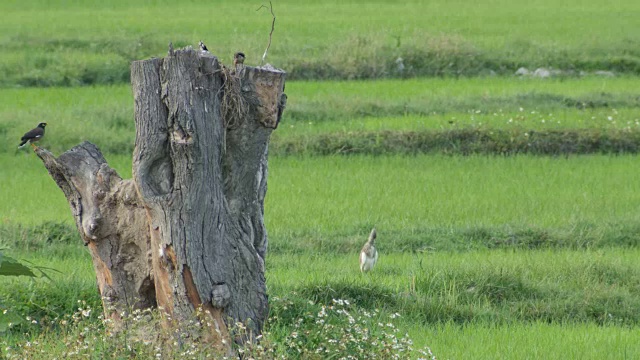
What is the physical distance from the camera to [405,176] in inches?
433

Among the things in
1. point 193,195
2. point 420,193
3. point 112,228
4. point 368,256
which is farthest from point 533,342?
point 420,193

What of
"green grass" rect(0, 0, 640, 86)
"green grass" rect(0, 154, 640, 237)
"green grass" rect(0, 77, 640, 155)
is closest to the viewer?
"green grass" rect(0, 154, 640, 237)

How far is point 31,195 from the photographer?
1035cm

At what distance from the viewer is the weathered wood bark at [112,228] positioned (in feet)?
17.2

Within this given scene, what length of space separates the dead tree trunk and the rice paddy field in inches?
14.2

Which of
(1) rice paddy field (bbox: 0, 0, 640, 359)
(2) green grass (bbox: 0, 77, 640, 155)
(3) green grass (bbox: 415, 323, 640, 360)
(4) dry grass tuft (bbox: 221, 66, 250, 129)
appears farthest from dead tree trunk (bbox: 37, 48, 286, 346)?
(2) green grass (bbox: 0, 77, 640, 155)

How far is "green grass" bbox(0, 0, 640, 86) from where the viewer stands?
56.6 ft

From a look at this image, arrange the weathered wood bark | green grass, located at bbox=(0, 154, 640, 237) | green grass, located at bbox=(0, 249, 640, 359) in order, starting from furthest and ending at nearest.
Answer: green grass, located at bbox=(0, 154, 640, 237)
green grass, located at bbox=(0, 249, 640, 359)
the weathered wood bark

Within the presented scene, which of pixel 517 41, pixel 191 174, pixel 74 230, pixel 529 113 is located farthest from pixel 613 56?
pixel 191 174

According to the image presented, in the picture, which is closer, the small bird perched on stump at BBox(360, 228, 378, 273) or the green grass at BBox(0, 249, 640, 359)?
the green grass at BBox(0, 249, 640, 359)

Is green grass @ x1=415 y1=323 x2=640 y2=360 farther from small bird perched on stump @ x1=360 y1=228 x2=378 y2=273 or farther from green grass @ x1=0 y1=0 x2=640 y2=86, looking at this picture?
green grass @ x1=0 y1=0 x2=640 y2=86

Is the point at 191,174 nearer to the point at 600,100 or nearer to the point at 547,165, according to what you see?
the point at 547,165

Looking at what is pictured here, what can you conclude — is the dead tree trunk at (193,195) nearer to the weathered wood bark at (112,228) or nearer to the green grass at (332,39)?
the weathered wood bark at (112,228)

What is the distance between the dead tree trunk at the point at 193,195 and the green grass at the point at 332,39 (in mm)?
11482
